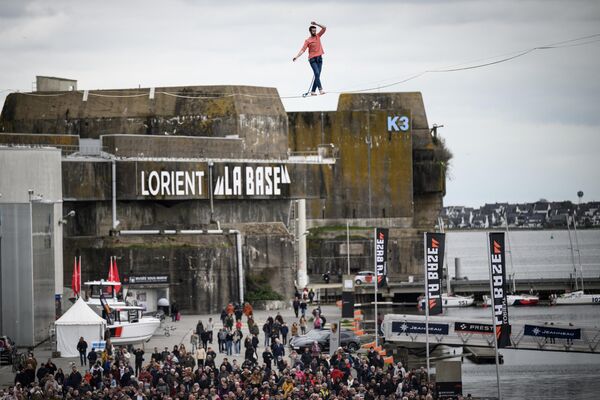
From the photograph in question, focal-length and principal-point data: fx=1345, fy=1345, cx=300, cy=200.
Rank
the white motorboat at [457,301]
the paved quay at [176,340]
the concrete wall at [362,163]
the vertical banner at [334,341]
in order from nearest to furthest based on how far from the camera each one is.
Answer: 1. the paved quay at [176,340]
2. the vertical banner at [334,341]
3. the white motorboat at [457,301]
4. the concrete wall at [362,163]

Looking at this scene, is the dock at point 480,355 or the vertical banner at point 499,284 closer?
the vertical banner at point 499,284

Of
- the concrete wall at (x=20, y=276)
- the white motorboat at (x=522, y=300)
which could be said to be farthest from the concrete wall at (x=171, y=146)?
the white motorboat at (x=522, y=300)

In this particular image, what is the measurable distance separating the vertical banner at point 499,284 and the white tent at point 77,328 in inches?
555

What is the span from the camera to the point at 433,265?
4750 centimetres

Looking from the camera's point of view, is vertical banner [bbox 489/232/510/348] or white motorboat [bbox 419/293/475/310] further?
white motorboat [bbox 419/293/475/310]

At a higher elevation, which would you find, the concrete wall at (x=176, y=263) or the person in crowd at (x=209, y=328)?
the concrete wall at (x=176, y=263)

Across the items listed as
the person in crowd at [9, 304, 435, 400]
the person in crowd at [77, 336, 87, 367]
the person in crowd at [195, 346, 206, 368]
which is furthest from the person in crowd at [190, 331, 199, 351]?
the person in crowd at [9, 304, 435, 400]

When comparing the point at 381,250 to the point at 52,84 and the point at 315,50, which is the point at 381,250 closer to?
the point at 315,50

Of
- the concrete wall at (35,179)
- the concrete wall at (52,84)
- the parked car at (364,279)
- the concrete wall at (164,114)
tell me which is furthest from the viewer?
the parked car at (364,279)

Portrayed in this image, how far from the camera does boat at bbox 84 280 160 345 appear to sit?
167 feet

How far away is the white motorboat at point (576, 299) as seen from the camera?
96562 millimetres

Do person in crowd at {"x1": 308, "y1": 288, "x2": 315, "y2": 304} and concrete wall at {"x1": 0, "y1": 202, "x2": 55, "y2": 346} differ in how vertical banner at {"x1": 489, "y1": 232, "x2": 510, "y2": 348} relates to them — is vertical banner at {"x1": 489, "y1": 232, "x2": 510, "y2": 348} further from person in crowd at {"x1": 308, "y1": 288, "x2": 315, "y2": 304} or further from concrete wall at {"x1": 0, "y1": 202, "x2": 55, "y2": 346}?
person in crowd at {"x1": 308, "y1": 288, "x2": 315, "y2": 304}

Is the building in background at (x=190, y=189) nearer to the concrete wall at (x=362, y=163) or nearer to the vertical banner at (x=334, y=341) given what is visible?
the concrete wall at (x=362, y=163)

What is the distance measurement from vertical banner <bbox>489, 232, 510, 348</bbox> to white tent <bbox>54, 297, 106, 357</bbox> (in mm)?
14099
